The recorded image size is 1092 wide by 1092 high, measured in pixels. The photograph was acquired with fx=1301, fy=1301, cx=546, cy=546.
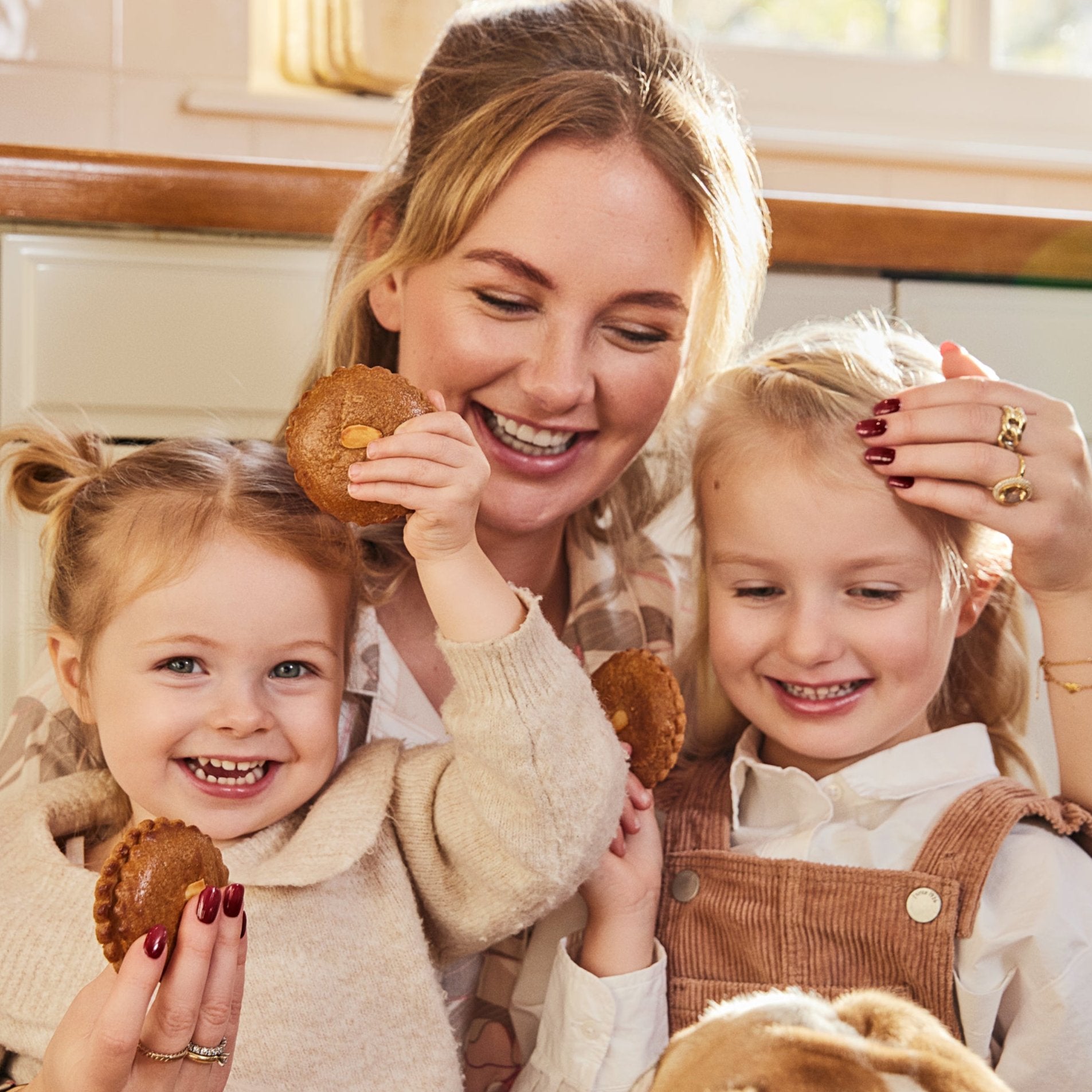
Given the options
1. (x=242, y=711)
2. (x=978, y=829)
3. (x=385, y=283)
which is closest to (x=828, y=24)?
(x=385, y=283)

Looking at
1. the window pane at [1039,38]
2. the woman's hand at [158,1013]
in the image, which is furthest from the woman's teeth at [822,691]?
the window pane at [1039,38]

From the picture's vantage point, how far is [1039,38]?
2.29 metres

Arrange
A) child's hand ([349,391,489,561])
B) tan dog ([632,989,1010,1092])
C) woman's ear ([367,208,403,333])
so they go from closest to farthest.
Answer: tan dog ([632,989,1010,1092])
child's hand ([349,391,489,561])
woman's ear ([367,208,403,333])

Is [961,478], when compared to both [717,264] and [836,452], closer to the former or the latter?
[836,452]

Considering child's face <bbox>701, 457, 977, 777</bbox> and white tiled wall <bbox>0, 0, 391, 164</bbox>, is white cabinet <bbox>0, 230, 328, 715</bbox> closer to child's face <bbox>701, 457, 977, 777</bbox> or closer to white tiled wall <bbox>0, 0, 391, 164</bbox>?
child's face <bbox>701, 457, 977, 777</bbox>

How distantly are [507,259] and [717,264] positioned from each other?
8.3 inches

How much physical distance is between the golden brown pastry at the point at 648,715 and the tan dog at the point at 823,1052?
277mm

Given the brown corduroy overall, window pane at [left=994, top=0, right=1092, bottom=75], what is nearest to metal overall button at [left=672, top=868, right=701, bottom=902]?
the brown corduroy overall

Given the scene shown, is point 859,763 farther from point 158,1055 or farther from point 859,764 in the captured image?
point 158,1055

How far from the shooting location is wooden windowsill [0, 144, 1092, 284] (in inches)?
48.1

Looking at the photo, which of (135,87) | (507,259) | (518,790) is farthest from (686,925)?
(135,87)

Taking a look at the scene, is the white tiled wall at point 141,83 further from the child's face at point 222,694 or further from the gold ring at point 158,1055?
the gold ring at point 158,1055

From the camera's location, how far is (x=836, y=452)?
3.21ft

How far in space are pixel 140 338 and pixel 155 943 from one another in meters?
0.78
